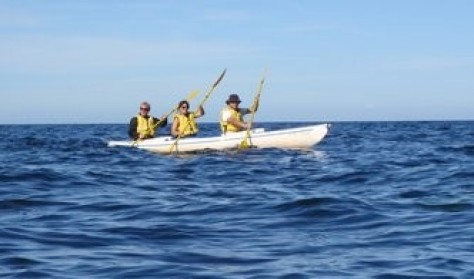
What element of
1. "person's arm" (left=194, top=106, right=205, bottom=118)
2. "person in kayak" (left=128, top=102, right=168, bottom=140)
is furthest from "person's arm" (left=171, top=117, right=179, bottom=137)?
"person in kayak" (left=128, top=102, right=168, bottom=140)

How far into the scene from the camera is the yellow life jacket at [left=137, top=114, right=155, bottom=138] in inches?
1017

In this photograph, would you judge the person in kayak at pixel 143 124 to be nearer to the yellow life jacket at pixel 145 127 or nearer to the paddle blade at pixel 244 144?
the yellow life jacket at pixel 145 127

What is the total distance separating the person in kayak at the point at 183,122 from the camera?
24547 millimetres

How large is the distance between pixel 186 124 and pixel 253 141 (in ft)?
7.44

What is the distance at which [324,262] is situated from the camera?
23.7ft

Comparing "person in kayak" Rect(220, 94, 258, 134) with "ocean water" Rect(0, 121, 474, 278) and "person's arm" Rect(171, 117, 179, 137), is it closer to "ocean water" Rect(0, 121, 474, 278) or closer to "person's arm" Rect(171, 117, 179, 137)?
"person's arm" Rect(171, 117, 179, 137)

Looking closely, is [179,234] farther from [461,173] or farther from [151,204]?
[461,173]

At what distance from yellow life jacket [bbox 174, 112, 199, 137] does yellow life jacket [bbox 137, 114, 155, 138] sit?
4.66 feet

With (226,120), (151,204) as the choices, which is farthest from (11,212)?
(226,120)

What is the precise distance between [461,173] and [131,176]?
661 cm

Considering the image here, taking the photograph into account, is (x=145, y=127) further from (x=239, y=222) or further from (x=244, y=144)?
(x=239, y=222)

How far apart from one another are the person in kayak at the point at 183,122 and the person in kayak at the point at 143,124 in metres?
1.26

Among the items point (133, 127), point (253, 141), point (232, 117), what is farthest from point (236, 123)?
point (133, 127)

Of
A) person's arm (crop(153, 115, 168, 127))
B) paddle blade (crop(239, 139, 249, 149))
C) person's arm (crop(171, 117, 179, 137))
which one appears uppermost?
person's arm (crop(153, 115, 168, 127))
